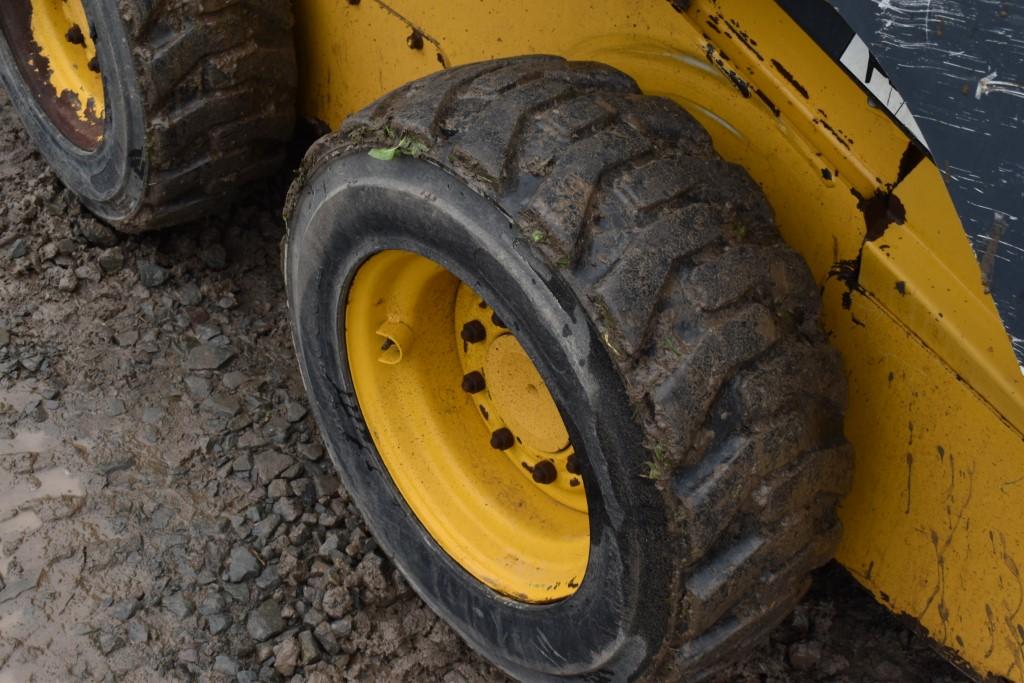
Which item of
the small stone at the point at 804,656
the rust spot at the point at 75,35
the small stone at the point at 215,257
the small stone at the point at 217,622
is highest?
the rust spot at the point at 75,35

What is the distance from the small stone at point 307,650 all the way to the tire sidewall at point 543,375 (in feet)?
0.82

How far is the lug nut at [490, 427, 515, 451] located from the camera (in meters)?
2.13

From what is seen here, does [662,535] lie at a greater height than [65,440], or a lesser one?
greater

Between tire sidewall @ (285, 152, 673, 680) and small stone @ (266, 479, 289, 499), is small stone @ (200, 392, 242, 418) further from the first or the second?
tire sidewall @ (285, 152, 673, 680)

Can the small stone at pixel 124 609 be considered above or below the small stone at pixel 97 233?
below

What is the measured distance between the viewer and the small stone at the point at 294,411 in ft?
8.84

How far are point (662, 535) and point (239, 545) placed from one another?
119cm

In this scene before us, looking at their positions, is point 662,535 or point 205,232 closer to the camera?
point 662,535

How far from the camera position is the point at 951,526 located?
1.66 metres

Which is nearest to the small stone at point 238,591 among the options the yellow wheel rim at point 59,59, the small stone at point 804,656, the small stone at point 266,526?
the small stone at point 266,526

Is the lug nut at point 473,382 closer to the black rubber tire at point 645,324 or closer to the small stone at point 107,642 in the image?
the black rubber tire at point 645,324

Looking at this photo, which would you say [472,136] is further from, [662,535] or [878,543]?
[878,543]

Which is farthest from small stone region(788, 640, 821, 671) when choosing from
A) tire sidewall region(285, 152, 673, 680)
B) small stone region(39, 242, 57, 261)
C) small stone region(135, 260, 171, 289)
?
small stone region(39, 242, 57, 261)

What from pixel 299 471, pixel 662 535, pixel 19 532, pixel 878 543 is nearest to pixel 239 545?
pixel 299 471
